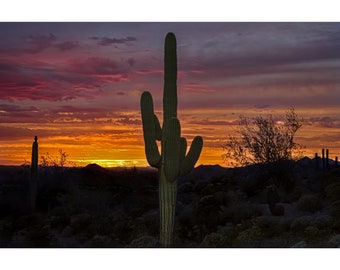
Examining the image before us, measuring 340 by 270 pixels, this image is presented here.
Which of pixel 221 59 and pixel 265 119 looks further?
pixel 265 119

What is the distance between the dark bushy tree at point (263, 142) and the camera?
64.3 ft

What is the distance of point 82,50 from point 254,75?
13.9ft

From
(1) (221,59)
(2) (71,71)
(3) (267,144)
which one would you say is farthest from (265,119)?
(2) (71,71)

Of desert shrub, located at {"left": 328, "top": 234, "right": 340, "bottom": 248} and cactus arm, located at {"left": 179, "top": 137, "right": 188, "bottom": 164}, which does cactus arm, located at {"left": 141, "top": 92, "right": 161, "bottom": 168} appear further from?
desert shrub, located at {"left": 328, "top": 234, "right": 340, "bottom": 248}

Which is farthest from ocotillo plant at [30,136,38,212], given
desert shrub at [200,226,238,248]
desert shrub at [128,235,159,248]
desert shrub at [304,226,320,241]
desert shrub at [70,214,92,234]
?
desert shrub at [304,226,320,241]

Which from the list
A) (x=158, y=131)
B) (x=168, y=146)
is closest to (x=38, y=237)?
(x=158, y=131)

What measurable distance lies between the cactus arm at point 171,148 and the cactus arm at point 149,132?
7.4 inches

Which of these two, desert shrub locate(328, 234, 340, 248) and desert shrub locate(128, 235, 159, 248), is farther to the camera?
desert shrub locate(128, 235, 159, 248)

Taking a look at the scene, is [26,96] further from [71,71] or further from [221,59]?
[221,59]

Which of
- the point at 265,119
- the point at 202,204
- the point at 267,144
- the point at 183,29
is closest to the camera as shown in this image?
the point at 183,29

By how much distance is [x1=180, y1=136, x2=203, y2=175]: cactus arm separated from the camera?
538 inches

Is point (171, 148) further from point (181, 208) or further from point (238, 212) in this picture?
point (181, 208)

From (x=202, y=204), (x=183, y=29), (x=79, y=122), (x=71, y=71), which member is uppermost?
(x=183, y=29)

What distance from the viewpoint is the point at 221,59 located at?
1598 centimetres
